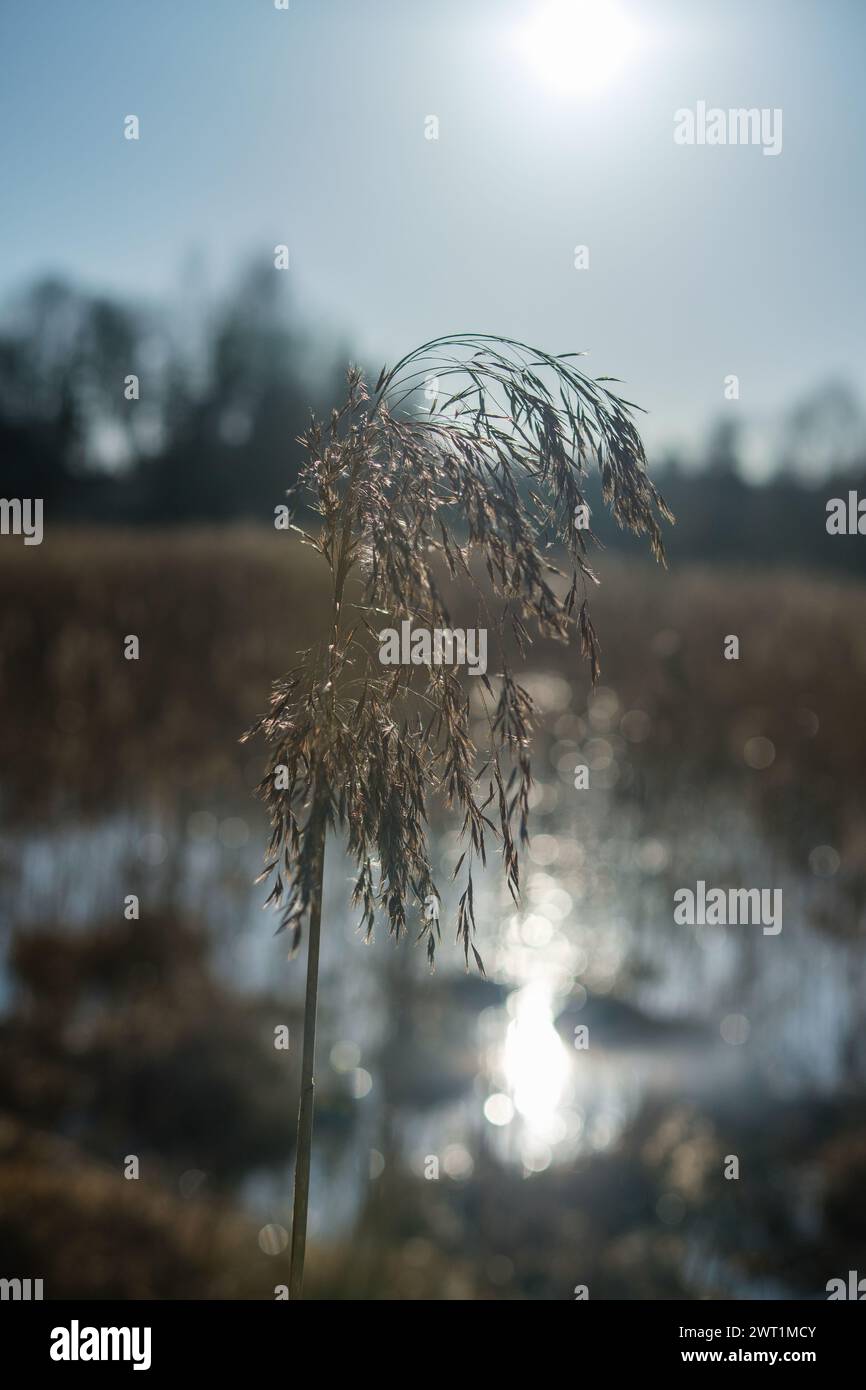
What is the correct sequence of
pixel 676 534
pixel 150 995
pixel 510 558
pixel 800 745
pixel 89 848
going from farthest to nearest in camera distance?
pixel 676 534
pixel 800 745
pixel 89 848
pixel 150 995
pixel 510 558

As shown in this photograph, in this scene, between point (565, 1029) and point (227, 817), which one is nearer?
point (565, 1029)

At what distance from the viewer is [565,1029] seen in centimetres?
527

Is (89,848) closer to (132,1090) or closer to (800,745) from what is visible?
(132,1090)

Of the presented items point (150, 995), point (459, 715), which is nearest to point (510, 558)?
point (459, 715)

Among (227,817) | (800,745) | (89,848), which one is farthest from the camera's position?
(800,745)

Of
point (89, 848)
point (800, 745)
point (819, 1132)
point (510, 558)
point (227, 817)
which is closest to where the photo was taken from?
point (510, 558)

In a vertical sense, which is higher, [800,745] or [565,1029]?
[800,745]

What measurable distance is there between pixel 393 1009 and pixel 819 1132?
198 centimetres

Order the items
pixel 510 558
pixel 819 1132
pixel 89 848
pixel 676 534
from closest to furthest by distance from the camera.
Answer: pixel 510 558
pixel 819 1132
pixel 89 848
pixel 676 534

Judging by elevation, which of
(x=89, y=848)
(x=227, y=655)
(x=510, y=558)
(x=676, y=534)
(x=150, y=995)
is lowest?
(x=150, y=995)

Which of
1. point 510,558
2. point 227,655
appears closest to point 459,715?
point 510,558

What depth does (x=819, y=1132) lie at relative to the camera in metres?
4.57

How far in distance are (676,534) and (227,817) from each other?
692 cm

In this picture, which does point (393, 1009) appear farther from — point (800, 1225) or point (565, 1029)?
point (800, 1225)
